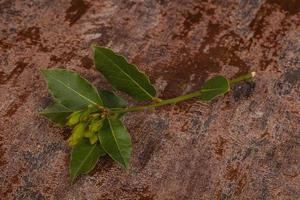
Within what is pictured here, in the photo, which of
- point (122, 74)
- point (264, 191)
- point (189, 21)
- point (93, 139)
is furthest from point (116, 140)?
point (189, 21)

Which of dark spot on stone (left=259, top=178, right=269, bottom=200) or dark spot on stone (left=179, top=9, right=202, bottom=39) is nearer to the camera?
dark spot on stone (left=259, top=178, right=269, bottom=200)

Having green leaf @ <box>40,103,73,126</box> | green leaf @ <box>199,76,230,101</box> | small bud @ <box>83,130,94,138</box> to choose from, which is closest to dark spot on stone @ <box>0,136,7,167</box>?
green leaf @ <box>40,103,73,126</box>

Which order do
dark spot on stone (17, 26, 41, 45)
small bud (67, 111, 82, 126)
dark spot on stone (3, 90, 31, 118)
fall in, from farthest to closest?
dark spot on stone (17, 26, 41, 45) < dark spot on stone (3, 90, 31, 118) < small bud (67, 111, 82, 126)

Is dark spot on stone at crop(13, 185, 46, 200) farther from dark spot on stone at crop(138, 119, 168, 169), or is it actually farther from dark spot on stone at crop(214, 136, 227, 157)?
dark spot on stone at crop(214, 136, 227, 157)

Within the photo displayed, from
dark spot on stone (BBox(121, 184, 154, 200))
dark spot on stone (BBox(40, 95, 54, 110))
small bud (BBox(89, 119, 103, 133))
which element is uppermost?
small bud (BBox(89, 119, 103, 133))

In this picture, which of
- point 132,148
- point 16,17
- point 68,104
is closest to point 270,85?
point 132,148

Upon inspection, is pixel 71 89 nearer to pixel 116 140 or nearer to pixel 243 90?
pixel 116 140

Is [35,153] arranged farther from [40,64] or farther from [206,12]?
[206,12]
